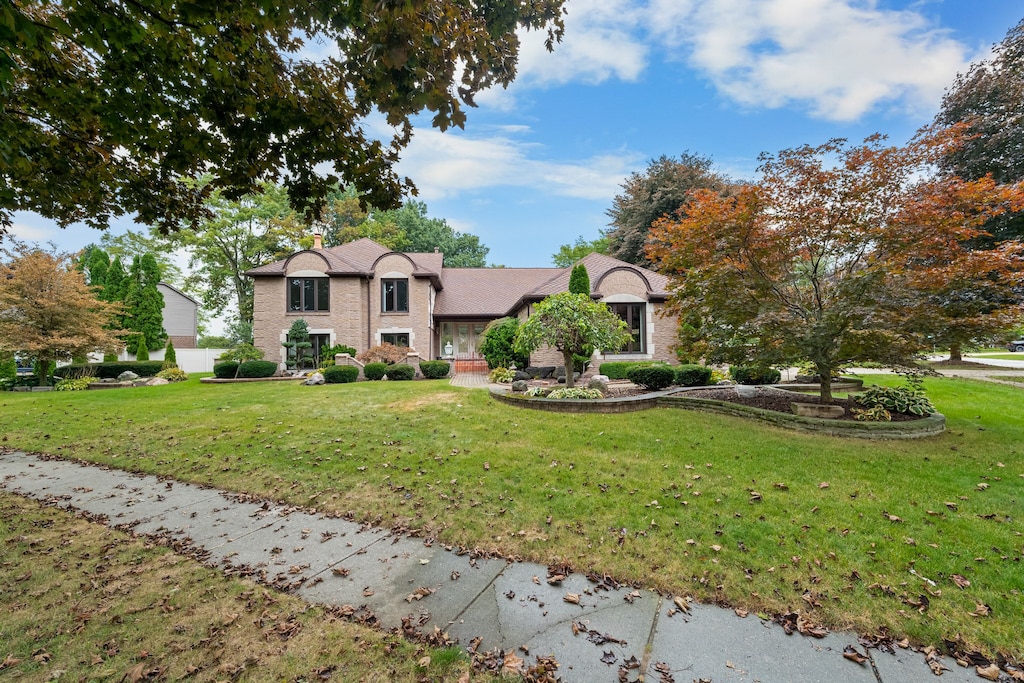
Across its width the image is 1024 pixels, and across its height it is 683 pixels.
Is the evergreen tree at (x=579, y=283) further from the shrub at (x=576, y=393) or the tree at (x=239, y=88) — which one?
the tree at (x=239, y=88)

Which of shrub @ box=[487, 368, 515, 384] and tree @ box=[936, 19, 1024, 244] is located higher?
tree @ box=[936, 19, 1024, 244]

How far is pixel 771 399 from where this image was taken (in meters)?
9.18

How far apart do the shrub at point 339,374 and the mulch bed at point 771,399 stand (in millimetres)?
11898

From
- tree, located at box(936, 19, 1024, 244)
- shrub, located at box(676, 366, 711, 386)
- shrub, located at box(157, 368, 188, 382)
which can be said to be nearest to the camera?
shrub, located at box(676, 366, 711, 386)

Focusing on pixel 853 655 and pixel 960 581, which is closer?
pixel 853 655

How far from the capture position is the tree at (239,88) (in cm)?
327

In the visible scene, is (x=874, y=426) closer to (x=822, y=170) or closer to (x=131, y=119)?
(x=822, y=170)

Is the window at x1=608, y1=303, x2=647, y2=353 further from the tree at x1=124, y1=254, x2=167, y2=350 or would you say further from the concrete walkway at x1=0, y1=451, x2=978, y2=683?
the tree at x1=124, y1=254, x2=167, y2=350

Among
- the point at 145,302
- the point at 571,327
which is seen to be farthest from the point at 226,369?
the point at 571,327

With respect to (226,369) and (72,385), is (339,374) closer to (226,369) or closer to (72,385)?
(226,369)

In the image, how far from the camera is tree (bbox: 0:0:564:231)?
3271 millimetres

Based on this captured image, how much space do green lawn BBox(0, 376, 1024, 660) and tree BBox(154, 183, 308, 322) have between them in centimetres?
2319

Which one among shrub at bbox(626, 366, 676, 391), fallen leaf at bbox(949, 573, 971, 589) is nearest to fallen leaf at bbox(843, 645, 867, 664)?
fallen leaf at bbox(949, 573, 971, 589)

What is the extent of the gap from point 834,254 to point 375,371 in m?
14.8
